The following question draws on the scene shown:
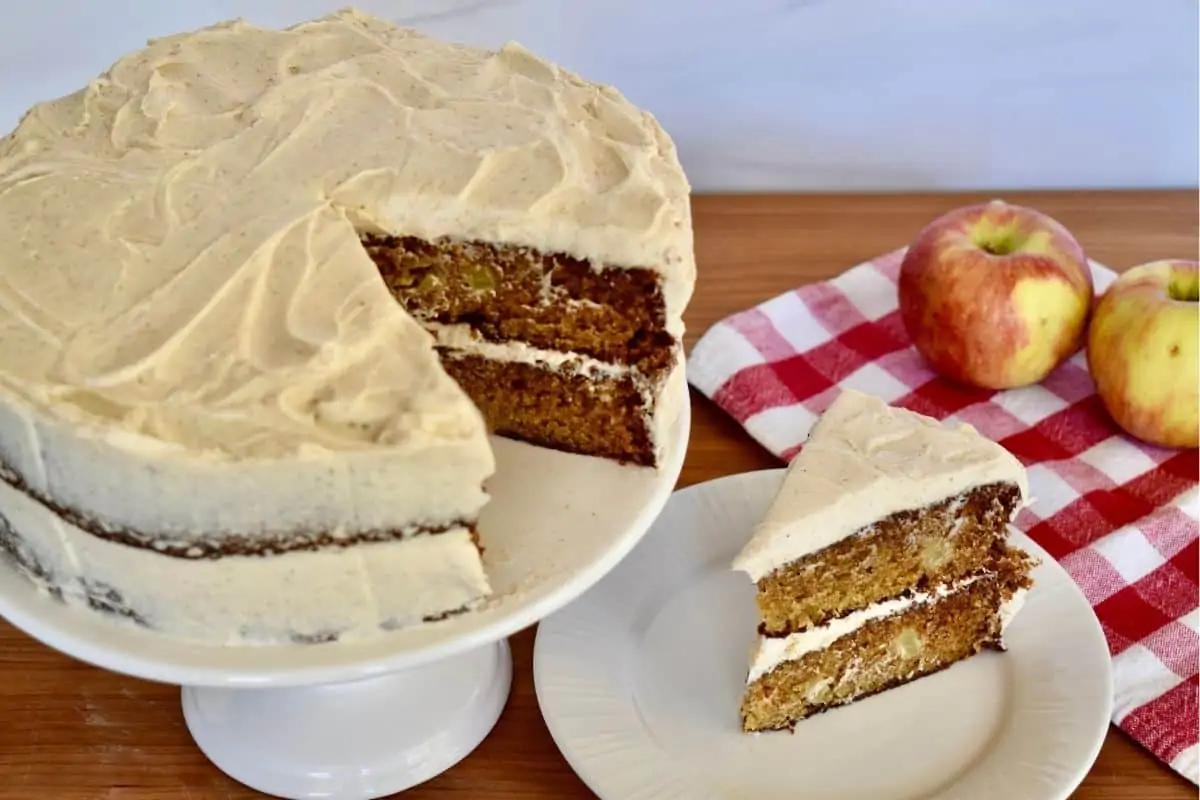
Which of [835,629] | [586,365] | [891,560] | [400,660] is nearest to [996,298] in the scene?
[891,560]

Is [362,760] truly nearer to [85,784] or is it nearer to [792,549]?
[85,784]

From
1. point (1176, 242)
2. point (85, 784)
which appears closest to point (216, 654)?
point (85, 784)

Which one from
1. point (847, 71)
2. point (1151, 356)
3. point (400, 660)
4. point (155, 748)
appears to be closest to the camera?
point (400, 660)

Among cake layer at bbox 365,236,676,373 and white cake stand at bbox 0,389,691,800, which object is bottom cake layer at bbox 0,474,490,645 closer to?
white cake stand at bbox 0,389,691,800

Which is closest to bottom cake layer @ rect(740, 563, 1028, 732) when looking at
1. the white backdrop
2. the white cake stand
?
the white cake stand

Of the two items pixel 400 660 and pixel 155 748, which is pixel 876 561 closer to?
pixel 400 660

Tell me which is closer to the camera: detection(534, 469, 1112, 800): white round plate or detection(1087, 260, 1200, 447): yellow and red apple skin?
detection(534, 469, 1112, 800): white round plate

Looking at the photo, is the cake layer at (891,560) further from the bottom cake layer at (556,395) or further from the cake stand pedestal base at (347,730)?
the cake stand pedestal base at (347,730)
